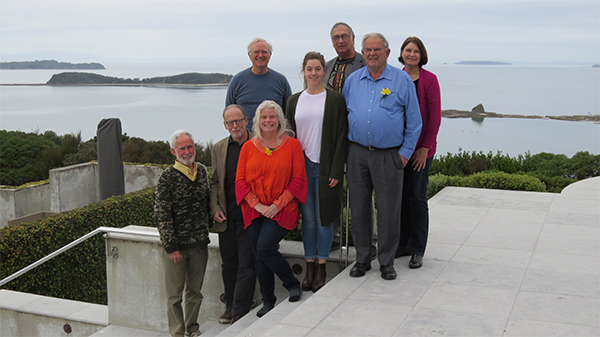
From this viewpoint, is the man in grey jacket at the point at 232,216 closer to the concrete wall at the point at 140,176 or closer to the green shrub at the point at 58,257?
the green shrub at the point at 58,257

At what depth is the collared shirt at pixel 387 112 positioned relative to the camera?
403cm

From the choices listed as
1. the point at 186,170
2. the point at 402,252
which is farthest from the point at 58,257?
the point at 402,252

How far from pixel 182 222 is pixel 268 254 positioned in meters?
0.71

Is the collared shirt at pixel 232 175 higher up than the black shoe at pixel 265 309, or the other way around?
the collared shirt at pixel 232 175

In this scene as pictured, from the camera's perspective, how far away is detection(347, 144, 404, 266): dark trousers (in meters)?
4.16

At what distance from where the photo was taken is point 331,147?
409 cm

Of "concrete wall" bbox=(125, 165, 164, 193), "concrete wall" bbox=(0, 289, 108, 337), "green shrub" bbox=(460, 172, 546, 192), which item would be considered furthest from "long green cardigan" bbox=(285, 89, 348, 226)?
"concrete wall" bbox=(125, 165, 164, 193)

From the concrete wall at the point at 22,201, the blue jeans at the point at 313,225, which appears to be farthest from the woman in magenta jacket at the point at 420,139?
the concrete wall at the point at 22,201

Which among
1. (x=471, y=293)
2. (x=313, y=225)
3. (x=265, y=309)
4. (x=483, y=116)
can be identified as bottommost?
(x=265, y=309)

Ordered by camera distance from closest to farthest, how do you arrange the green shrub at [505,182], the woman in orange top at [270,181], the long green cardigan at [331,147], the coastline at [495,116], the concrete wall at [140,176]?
the woman in orange top at [270,181]
the long green cardigan at [331,147]
the green shrub at [505,182]
the concrete wall at [140,176]
the coastline at [495,116]

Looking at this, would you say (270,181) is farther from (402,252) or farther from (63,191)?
(63,191)

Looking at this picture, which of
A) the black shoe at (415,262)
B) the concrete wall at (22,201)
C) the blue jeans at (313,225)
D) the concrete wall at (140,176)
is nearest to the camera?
the blue jeans at (313,225)

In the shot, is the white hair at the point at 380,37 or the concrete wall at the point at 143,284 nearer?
the white hair at the point at 380,37

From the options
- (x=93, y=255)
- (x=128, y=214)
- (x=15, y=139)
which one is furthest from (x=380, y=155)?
(x=15, y=139)
